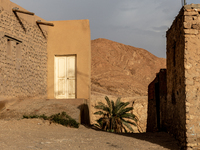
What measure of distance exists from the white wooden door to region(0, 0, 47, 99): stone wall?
1.97 feet

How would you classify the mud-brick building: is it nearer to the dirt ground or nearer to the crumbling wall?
the dirt ground

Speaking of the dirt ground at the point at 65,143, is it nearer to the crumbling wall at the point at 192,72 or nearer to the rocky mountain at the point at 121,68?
the crumbling wall at the point at 192,72

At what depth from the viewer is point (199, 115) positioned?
5684mm

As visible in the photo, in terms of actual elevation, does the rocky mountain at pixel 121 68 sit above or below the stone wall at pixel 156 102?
above

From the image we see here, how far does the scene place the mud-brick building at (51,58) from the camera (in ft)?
35.1

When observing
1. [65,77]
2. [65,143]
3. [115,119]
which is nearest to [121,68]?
[115,119]

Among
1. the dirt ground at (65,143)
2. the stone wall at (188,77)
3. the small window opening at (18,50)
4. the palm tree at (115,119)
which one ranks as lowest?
the palm tree at (115,119)

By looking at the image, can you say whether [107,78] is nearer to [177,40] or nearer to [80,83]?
[80,83]

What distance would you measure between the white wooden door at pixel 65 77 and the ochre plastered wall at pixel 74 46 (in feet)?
0.81

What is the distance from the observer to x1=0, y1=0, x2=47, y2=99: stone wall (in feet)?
31.4

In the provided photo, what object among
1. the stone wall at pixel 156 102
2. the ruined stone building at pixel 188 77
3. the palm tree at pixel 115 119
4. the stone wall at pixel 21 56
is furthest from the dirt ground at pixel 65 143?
the palm tree at pixel 115 119

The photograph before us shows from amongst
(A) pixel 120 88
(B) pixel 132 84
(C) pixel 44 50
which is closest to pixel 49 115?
(C) pixel 44 50

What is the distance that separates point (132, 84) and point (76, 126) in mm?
31304

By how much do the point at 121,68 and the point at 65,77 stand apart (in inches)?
1387
